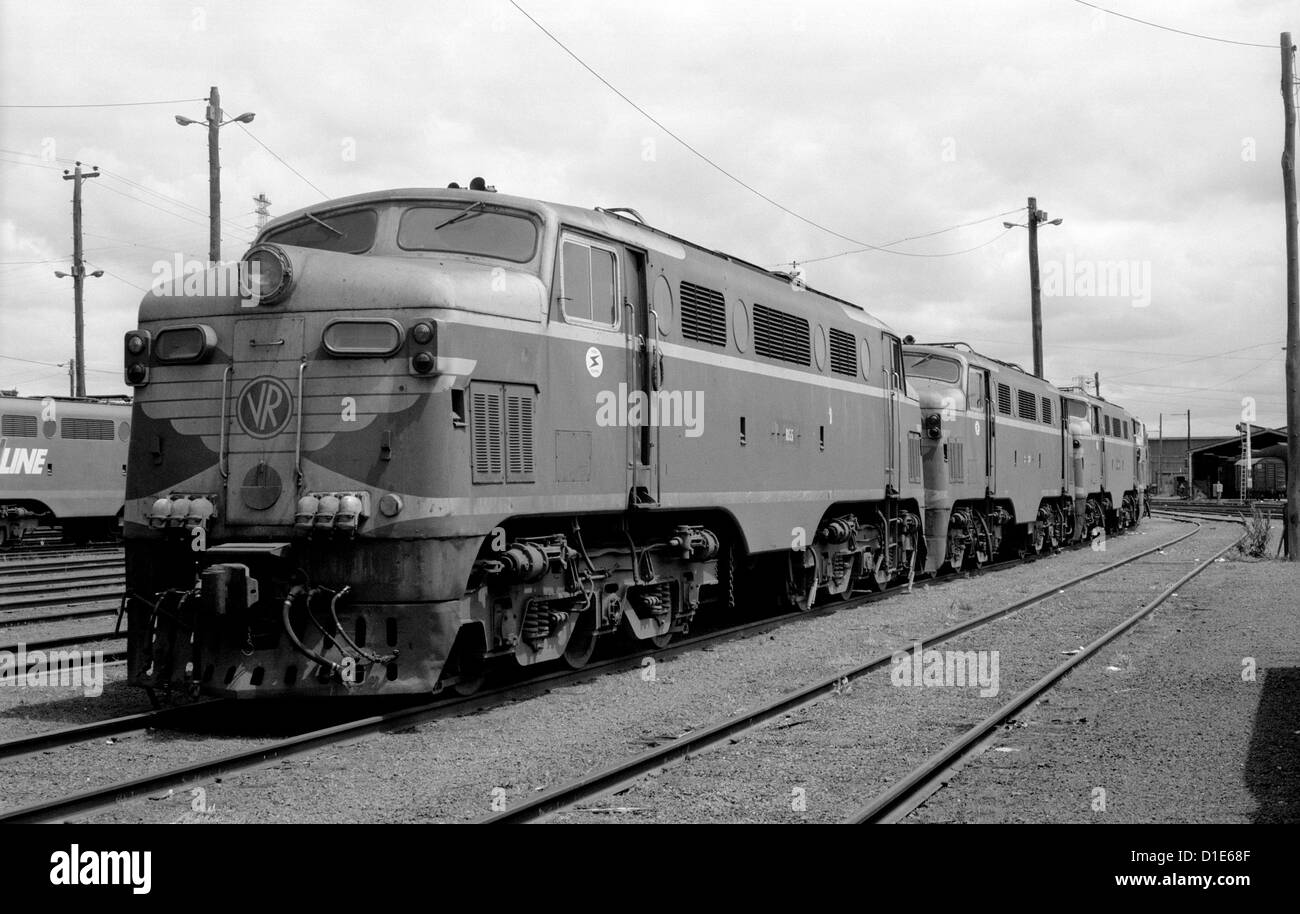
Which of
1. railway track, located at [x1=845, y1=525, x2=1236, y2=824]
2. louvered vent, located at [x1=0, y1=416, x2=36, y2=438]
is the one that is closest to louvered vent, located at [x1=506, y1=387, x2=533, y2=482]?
railway track, located at [x1=845, y1=525, x2=1236, y2=824]

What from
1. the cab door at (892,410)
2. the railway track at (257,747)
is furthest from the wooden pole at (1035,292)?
the railway track at (257,747)

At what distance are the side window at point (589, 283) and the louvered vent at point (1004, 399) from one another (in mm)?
14613

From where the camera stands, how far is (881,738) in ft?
26.6

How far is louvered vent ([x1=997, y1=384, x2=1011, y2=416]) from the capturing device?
75.5ft

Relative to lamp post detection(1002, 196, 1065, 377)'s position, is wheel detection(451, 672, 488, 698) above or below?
below

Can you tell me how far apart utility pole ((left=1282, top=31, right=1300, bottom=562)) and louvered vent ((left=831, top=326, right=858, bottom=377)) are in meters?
11.9

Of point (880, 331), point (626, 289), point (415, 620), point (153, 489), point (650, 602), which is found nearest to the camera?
point (415, 620)

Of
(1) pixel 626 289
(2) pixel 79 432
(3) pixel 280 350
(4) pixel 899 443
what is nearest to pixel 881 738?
(1) pixel 626 289

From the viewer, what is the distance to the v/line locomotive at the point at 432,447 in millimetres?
7902

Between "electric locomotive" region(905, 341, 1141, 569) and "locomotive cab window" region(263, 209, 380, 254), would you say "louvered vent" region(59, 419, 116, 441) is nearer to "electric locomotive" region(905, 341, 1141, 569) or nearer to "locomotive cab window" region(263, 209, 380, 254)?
"electric locomotive" region(905, 341, 1141, 569)

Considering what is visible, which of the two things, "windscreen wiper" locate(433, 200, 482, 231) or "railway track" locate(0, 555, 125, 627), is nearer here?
"windscreen wiper" locate(433, 200, 482, 231)

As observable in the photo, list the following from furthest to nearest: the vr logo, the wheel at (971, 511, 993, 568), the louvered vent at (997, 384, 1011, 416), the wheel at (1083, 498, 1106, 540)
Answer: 1. the wheel at (1083, 498, 1106, 540)
2. the louvered vent at (997, 384, 1011, 416)
3. the wheel at (971, 511, 993, 568)
4. the vr logo

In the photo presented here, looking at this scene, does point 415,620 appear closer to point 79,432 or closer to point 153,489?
point 153,489
